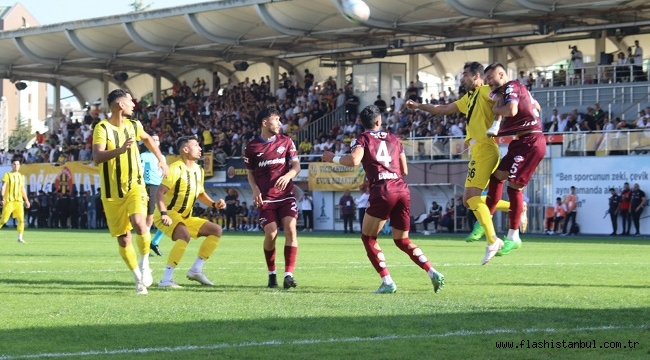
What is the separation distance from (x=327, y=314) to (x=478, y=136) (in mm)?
4393

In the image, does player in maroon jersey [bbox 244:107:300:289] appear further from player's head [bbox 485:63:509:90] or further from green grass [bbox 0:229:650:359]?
player's head [bbox 485:63:509:90]

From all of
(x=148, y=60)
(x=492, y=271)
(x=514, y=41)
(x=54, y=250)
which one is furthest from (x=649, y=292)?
(x=148, y=60)

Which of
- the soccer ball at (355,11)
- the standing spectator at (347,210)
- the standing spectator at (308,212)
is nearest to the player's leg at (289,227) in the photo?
the soccer ball at (355,11)

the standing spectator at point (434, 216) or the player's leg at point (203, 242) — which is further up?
the player's leg at point (203, 242)

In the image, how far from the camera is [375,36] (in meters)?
50.7

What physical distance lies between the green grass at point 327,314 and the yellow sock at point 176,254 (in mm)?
435

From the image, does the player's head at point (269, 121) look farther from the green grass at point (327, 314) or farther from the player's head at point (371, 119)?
the green grass at point (327, 314)

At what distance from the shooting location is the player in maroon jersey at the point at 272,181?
13.4 metres

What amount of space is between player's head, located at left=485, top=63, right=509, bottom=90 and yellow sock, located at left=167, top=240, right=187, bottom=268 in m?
4.11

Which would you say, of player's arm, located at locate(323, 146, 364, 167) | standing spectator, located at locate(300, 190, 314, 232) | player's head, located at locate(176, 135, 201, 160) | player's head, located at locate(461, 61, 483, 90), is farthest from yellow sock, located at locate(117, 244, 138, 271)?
standing spectator, located at locate(300, 190, 314, 232)

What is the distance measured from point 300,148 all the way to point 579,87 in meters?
12.0

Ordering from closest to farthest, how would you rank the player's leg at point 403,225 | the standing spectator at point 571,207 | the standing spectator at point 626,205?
1. the player's leg at point 403,225
2. the standing spectator at point 626,205
3. the standing spectator at point 571,207

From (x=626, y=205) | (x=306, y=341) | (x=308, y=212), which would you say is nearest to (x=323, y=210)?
(x=308, y=212)

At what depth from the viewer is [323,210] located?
44.6 meters
